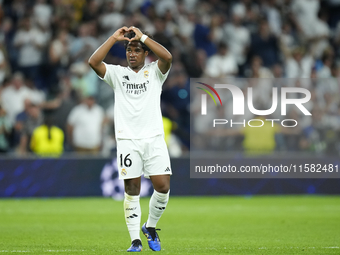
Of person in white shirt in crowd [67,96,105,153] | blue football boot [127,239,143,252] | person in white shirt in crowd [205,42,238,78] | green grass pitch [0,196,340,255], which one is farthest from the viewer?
person in white shirt in crowd [205,42,238,78]

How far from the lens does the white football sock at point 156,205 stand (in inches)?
276

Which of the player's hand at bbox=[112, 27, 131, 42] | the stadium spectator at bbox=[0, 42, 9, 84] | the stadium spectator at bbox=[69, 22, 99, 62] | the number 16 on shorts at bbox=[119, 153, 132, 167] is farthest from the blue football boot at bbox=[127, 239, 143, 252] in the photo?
the stadium spectator at bbox=[69, 22, 99, 62]

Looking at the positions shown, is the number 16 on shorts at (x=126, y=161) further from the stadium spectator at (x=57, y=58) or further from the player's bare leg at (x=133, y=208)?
the stadium spectator at (x=57, y=58)

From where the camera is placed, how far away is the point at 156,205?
7098 millimetres

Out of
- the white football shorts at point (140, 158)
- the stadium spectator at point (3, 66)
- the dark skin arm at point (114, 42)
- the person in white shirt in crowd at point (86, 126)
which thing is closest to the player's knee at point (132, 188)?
the white football shorts at point (140, 158)

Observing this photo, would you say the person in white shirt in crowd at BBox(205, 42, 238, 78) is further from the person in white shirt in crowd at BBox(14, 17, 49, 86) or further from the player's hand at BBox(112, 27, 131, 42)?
the player's hand at BBox(112, 27, 131, 42)

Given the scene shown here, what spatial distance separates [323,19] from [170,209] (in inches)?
387

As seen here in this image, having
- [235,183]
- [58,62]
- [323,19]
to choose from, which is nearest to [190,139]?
[235,183]

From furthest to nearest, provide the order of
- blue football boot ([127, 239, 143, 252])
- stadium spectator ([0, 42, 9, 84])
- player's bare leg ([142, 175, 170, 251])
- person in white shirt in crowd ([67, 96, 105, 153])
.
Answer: stadium spectator ([0, 42, 9, 84]), person in white shirt in crowd ([67, 96, 105, 153]), player's bare leg ([142, 175, 170, 251]), blue football boot ([127, 239, 143, 252])

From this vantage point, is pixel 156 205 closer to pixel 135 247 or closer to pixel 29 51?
pixel 135 247

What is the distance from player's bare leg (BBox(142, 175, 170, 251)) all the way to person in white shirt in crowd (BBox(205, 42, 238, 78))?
9.79 metres

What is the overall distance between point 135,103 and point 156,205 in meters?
1.19

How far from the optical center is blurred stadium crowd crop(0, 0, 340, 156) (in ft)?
49.8

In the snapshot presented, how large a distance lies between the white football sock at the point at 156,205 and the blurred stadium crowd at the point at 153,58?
8.03 m
